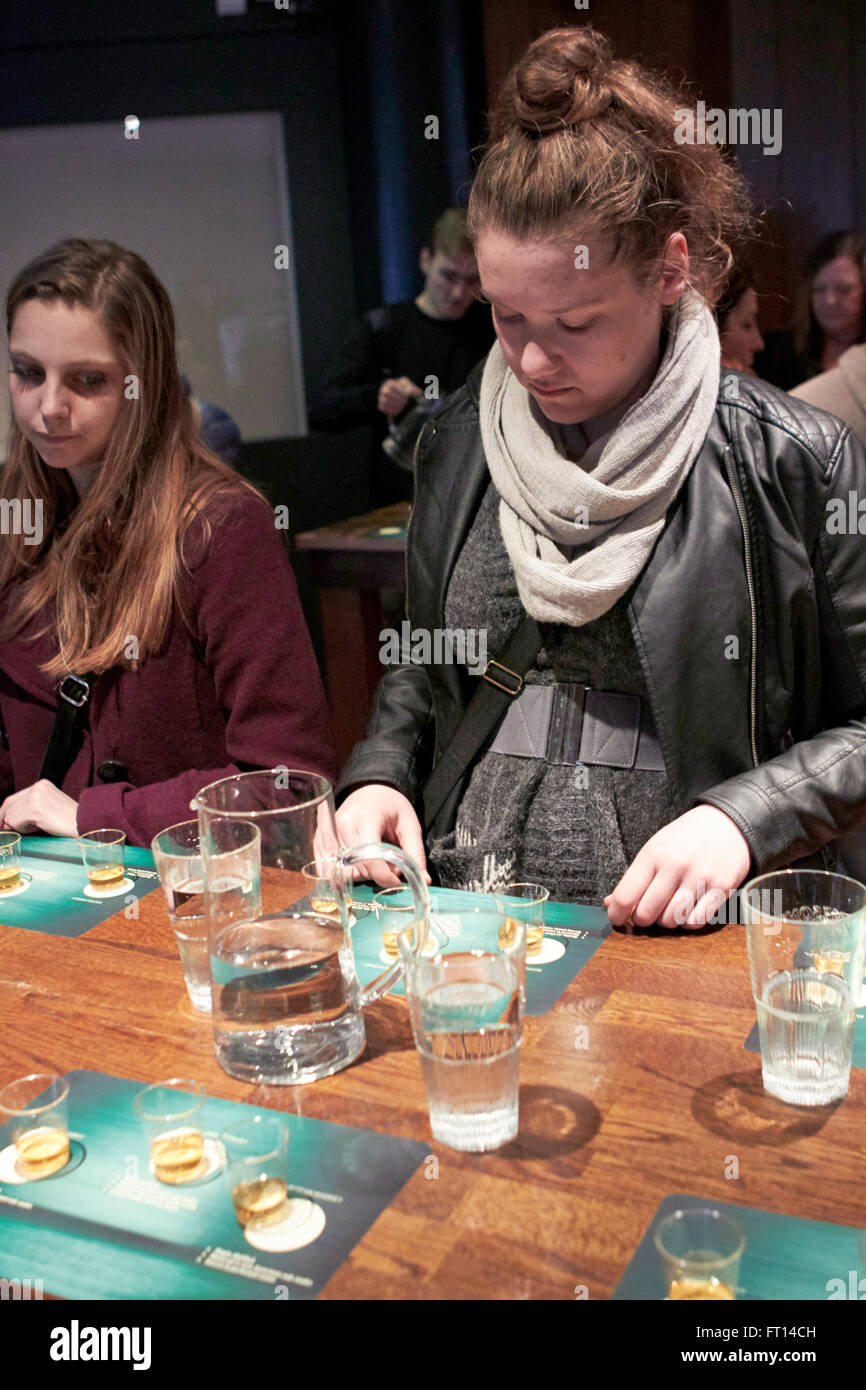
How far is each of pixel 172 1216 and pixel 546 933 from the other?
0.54 meters

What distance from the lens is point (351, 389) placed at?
5.18m

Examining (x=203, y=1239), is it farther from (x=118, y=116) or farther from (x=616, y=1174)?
(x=118, y=116)

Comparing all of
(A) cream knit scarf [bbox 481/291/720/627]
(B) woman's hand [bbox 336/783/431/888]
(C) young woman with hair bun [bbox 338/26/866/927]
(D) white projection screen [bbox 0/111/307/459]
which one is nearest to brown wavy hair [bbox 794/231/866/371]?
(D) white projection screen [bbox 0/111/307/459]

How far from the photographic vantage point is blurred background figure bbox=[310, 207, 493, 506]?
4.79 meters

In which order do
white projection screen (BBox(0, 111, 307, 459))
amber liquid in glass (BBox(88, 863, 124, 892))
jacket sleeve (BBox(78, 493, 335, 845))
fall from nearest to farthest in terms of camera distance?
amber liquid in glass (BBox(88, 863, 124, 892)) < jacket sleeve (BBox(78, 493, 335, 845)) < white projection screen (BBox(0, 111, 307, 459))

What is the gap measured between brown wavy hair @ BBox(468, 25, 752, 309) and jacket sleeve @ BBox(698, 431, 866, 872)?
0.38 m

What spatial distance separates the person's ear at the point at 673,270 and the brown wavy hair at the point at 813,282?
2.84 m

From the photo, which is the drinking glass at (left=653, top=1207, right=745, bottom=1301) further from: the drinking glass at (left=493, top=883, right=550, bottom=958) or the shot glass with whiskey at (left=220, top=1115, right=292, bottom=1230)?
the drinking glass at (left=493, top=883, right=550, bottom=958)

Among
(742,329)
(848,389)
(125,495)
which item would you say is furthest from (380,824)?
(848,389)

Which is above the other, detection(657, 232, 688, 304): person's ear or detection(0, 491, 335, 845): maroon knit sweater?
detection(657, 232, 688, 304): person's ear

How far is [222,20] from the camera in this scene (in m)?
5.37

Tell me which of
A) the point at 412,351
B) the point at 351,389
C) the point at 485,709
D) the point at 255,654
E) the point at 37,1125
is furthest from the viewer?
the point at 351,389

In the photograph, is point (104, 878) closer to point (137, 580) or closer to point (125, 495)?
point (137, 580)

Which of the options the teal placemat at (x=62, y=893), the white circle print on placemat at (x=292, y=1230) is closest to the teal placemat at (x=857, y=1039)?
the white circle print on placemat at (x=292, y=1230)
